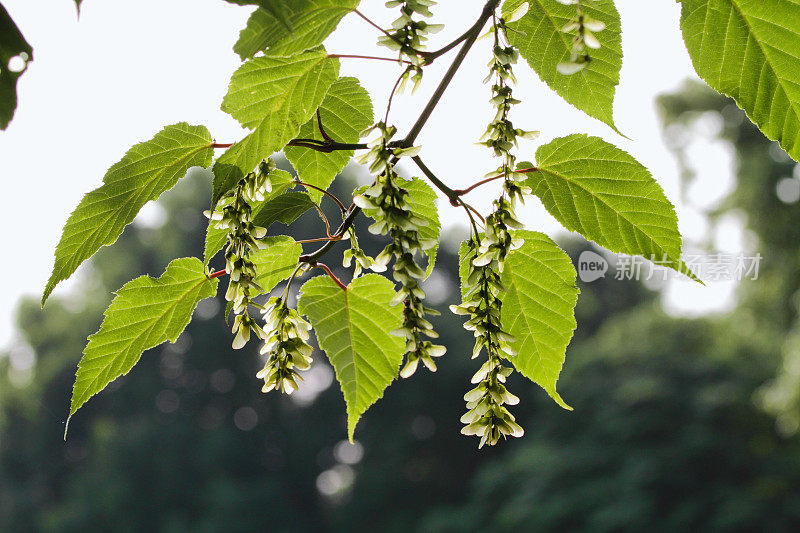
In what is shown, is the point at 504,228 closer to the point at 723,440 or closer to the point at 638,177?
the point at 638,177

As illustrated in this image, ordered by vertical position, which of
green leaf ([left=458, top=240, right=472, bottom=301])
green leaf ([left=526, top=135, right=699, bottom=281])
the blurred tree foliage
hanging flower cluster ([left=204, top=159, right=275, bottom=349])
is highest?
the blurred tree foliage

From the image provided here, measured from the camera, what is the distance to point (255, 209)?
0.75 m

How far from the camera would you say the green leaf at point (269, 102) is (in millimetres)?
620

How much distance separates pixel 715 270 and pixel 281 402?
2039cm

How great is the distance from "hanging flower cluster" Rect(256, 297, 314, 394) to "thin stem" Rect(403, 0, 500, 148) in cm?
24

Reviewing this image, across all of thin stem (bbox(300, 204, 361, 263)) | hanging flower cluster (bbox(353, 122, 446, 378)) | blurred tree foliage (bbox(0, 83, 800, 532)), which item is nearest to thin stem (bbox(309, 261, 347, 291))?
thin stem (bbox(300, 204, 361, 263))

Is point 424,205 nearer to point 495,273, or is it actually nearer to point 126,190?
point 495,273

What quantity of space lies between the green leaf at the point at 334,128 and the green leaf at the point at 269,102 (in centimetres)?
8

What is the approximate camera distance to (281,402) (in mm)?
26016

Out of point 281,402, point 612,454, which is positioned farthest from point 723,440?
point 281,402

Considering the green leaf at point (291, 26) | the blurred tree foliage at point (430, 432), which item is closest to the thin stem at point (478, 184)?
the green leaf at point (291, 26)

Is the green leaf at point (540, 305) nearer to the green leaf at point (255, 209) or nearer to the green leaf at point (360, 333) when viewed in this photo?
the green leaf at point (360, 333)

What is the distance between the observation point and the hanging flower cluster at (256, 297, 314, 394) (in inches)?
28.6

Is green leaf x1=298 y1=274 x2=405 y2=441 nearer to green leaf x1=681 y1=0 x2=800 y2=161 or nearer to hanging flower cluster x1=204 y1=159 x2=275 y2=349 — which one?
hanging flower cluster x1=204 y1=159 x2=275 y2=349
